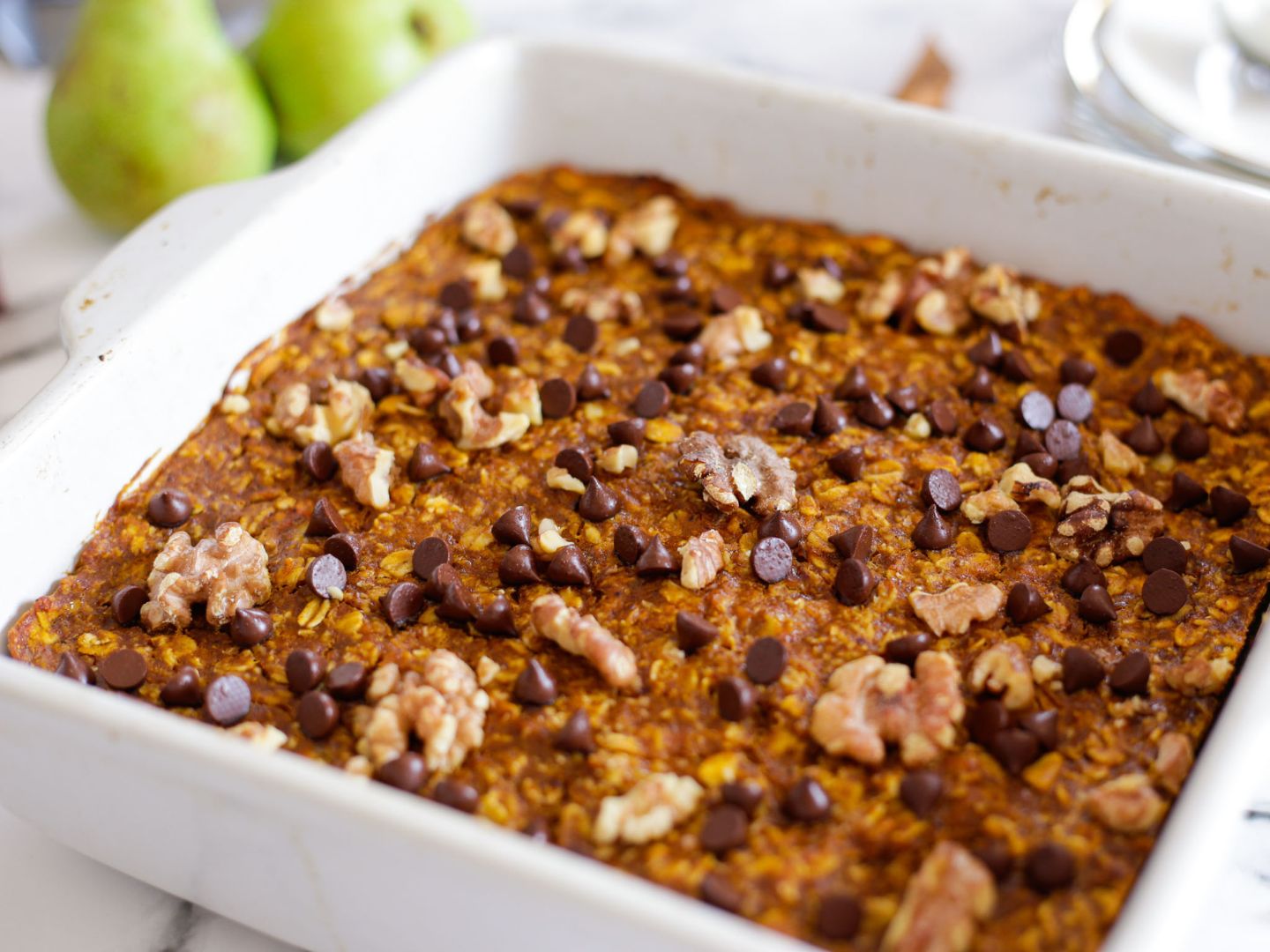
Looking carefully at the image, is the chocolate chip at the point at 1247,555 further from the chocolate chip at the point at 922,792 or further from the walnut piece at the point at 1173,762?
the chocolate chip at the point at 922,792

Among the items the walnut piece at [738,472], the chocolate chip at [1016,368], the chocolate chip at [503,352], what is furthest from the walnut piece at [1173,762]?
the chocolate chip at [503,352]

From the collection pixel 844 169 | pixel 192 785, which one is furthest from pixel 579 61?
pixel 192 785

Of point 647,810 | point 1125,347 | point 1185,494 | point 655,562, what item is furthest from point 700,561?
point 1125,347

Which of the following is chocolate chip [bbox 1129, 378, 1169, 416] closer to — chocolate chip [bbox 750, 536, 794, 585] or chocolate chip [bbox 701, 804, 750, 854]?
chocolate chip [bbox 750, 536, 794, 585]

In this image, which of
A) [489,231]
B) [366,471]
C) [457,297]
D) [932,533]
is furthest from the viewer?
[489,231]

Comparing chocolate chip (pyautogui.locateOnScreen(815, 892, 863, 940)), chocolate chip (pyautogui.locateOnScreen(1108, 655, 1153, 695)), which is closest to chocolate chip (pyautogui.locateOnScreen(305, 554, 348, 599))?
chocolate chip (pyautogui.locateOnScreen(815, 892, 863, 940))

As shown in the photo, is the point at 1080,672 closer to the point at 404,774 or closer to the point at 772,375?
the point at 772,375
